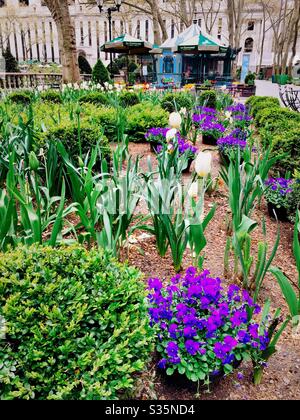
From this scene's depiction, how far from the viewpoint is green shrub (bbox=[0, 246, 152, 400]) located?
1.16 m

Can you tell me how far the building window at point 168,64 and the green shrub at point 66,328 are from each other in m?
25.8

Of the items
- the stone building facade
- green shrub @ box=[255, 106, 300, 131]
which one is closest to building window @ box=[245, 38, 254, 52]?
the stone building facade

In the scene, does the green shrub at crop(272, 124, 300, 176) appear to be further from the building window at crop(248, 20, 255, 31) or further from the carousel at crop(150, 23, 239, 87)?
the building window at crop(248, 20, 255, 31)

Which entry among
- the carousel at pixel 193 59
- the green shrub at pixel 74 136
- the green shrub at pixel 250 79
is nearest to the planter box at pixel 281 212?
the green shrub at pixel 74 136

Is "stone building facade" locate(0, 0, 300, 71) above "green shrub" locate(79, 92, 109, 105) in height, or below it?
above

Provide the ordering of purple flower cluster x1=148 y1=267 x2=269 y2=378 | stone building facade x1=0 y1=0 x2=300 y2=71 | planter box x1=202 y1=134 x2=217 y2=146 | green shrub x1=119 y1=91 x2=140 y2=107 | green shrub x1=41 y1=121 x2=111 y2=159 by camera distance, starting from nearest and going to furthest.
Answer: purple flower cluster x1=148 y1=267 x2=269 y2=378, green shrub x1=41 y1=121 x2=111 y2=159, planter box x1=202 y1=134 x2=217 y2=146, green shrub x1=119 y1=91 x2=140 y2=107, stone building facade x1=0 y1=0 x2=300 y2=71

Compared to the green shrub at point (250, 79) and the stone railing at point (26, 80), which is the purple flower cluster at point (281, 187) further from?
the green shrub at point (250, 79)

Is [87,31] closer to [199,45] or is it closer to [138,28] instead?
[138,28]

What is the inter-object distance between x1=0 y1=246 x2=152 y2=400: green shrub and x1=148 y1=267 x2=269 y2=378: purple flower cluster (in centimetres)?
17

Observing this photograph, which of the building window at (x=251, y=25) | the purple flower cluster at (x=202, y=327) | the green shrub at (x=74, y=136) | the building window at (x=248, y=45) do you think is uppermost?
the building window at (x=251, y=25)

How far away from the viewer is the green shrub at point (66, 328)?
116cm

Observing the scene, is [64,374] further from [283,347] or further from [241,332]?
[283,347]

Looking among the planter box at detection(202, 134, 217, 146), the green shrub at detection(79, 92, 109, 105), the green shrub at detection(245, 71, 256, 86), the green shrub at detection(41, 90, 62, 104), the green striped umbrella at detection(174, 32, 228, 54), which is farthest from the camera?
the green shrub at detection(245, 71, 256, 86)
